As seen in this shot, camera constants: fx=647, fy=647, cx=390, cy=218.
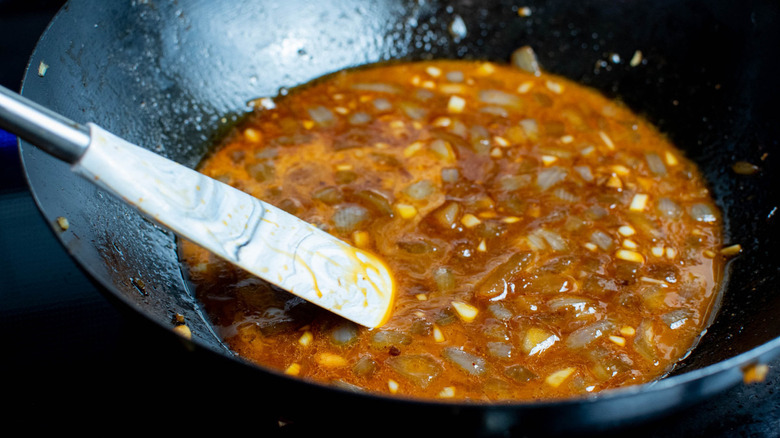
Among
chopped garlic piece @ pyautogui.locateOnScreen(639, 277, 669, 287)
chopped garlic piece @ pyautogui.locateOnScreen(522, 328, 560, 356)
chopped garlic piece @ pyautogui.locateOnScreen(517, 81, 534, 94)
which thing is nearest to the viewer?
chopped garlic piece @ pyautogui.locateOnScreen(522, 328, 560, 356)

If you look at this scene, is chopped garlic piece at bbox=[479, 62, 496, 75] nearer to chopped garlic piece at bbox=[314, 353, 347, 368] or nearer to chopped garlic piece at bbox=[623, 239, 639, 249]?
chopped garlic piece at bbox=[623, 239, 639, 249]

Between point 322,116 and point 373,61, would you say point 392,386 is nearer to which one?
point 322,116

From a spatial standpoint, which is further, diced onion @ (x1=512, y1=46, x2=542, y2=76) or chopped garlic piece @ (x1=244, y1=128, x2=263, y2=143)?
diced onion @ (x1=512, y1=46, x2=542, y2=76)

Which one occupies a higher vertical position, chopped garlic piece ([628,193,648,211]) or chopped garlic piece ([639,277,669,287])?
chopped garlic piece ([628,193,648,211])

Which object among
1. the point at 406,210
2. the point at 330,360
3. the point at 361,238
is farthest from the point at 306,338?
the point at 406,210

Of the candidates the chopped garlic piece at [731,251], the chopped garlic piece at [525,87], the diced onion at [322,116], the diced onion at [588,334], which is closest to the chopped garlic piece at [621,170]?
the chopped garlic piece at [731,251]

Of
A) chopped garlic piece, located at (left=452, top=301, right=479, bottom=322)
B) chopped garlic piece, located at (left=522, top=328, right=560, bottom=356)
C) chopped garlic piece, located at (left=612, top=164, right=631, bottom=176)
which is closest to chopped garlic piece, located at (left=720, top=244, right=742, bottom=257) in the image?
chopped garlic piece, located at (left=612, top=164, right=631, bottom=176)
